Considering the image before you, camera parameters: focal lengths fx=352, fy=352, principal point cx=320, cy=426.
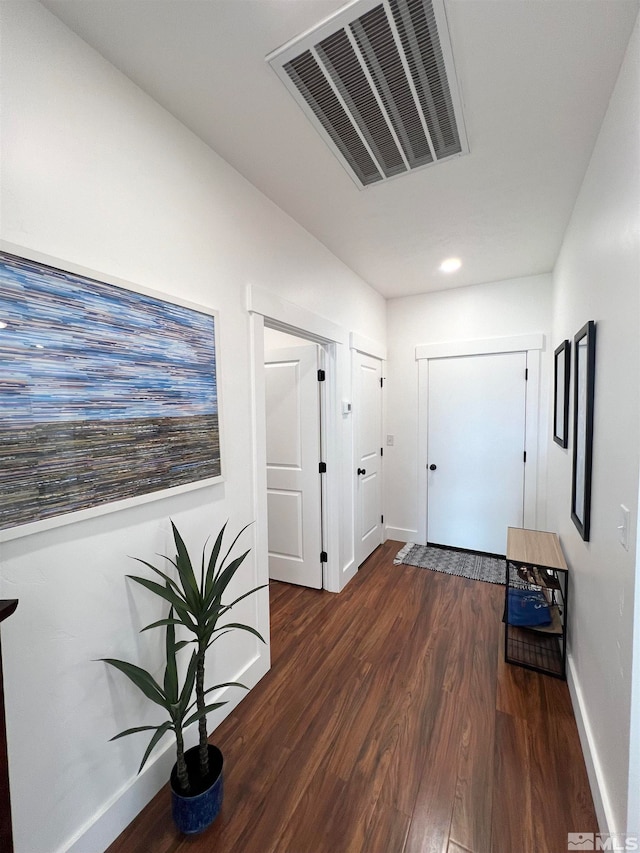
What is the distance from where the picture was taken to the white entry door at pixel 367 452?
123 inches

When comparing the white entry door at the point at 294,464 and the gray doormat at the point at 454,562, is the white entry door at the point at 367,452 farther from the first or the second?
the white entry door at the point at 294,464

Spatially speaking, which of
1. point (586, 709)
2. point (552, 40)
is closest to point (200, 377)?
point (552, 40)

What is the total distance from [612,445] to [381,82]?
1.50 meters

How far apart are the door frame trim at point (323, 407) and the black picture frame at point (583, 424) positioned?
147cm

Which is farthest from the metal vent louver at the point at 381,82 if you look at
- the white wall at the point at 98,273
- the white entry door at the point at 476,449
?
the white entry door at the point at 476,449

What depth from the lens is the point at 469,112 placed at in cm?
139

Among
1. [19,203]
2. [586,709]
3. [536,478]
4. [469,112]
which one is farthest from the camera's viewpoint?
[536,478]

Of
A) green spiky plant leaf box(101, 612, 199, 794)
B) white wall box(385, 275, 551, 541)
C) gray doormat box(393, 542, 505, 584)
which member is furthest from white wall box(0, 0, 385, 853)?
white wall box(385, 275, 551, 541)

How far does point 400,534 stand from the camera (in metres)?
3.82

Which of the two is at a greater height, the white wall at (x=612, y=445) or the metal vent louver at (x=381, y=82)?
the metal vent louver at (x=381, y=82)

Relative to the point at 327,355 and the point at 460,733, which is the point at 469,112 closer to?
the point at 327,355

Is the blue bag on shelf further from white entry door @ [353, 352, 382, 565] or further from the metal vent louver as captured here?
the metal vent louver

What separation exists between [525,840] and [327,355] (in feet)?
8.36

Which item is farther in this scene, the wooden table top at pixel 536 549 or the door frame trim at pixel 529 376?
the door frame trim at pixel 529 376
